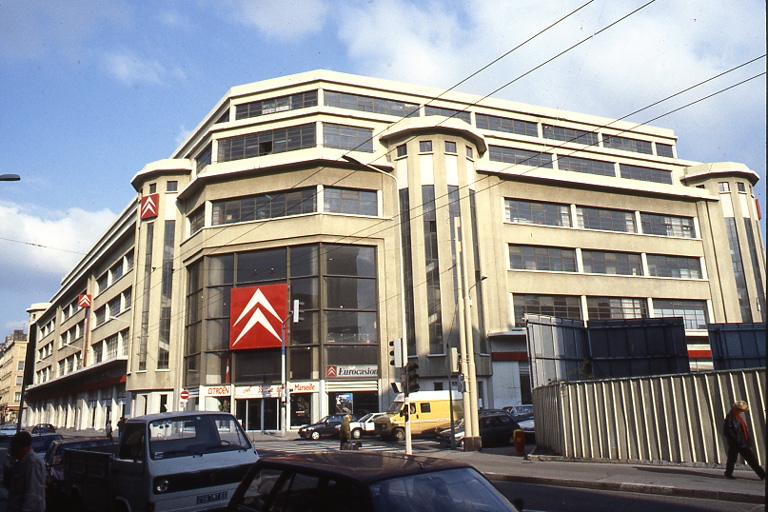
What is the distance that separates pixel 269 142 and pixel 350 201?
27.6ft

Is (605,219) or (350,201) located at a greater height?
(350,201)

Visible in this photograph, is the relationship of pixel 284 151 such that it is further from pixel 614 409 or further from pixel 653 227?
pixel 614 409

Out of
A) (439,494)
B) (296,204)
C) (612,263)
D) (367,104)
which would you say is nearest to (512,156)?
(612,263)

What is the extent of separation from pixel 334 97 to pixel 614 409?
38.2 meters

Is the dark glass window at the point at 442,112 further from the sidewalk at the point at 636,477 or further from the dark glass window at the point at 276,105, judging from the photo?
the sidewalk at the point at 636,477

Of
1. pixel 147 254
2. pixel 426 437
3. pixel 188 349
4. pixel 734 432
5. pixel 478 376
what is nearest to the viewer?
pixel 734 432

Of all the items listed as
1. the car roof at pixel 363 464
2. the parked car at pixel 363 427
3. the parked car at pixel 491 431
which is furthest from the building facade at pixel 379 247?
the car roof at pixel 363 464

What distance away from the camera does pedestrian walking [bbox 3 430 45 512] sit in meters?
6.01

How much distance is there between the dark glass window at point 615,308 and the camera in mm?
46156

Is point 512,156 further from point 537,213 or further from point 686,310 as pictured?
point 686,310

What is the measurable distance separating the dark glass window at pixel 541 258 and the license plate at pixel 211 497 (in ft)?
126

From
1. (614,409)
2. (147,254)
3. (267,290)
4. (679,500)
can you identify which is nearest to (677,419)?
(614,409)

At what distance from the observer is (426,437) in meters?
29.5

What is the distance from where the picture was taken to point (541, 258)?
46.0 m
